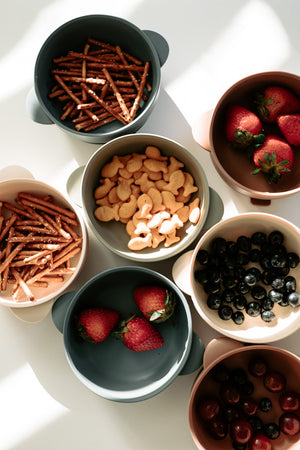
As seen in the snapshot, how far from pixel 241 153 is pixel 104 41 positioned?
0.41 meters

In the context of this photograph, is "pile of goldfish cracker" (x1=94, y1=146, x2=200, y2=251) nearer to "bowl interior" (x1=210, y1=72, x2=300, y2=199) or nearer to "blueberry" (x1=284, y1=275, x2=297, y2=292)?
"bowl interior" (x1=210, y1=72, x2=300, y2=199)

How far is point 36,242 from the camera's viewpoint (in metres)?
1.08

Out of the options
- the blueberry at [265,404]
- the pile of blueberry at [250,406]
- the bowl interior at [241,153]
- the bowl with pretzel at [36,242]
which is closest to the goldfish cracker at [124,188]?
the bowl with pretzel at [36,242]

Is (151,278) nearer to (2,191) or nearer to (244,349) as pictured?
(244,349)

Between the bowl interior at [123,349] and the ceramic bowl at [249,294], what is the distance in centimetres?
5

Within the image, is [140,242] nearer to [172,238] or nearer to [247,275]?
[172,238]

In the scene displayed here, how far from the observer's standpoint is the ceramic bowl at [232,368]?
3.20 ft

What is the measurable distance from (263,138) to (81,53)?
464 mm

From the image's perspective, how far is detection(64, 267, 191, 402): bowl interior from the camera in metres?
0.99

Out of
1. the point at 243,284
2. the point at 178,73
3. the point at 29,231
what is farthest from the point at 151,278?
the point at 178,73

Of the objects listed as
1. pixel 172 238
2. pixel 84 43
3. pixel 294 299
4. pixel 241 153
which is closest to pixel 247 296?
pixel 294 299

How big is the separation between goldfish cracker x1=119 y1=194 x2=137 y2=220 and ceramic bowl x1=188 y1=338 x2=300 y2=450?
0.33m

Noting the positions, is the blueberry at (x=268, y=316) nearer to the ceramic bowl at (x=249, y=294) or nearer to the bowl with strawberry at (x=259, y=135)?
the ceramic bowl at (x=249, y=294)

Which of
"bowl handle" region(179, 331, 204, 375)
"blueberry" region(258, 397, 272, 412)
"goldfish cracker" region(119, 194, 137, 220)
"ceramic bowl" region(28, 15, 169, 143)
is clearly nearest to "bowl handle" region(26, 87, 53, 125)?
"ceramic bowl" region(28, 15, 169, 143)
